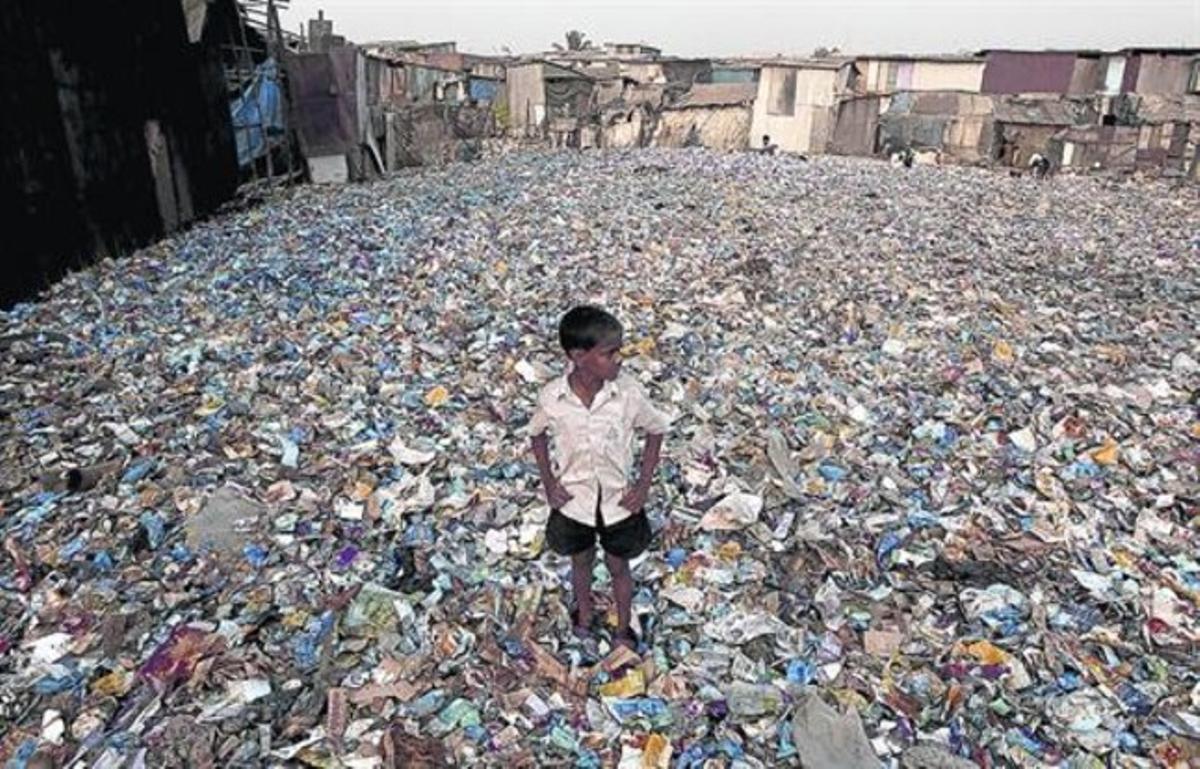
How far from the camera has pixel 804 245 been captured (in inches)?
374

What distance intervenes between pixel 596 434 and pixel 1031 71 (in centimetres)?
3271

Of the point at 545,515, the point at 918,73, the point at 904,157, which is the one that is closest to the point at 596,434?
the point at 545,515

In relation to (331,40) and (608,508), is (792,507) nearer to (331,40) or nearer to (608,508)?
(608,508)

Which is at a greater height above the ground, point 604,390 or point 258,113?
point 258,113

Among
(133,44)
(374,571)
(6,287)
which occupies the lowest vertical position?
(374,571)

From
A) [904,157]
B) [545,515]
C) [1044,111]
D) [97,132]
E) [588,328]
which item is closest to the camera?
[588,328]

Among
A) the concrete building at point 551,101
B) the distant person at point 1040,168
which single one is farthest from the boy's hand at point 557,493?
the concrete building at point 551,101

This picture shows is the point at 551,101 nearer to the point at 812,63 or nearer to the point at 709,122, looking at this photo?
the point at 709,122

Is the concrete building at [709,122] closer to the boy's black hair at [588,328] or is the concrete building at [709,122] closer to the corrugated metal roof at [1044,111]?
the corrugated metal roof at [1044,111]

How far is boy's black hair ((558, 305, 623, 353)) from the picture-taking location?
235 centimetres

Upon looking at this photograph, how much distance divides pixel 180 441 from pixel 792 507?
3429 millimetres

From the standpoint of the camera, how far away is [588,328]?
235cm

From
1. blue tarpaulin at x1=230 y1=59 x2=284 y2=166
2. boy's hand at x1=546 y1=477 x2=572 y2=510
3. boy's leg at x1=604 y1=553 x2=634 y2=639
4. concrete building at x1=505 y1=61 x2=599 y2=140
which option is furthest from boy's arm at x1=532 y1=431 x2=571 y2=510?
concrete building at x1=505 y1=61 x2=599 y2=140

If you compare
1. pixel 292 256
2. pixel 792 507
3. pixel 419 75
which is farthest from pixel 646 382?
pixel 419 75
